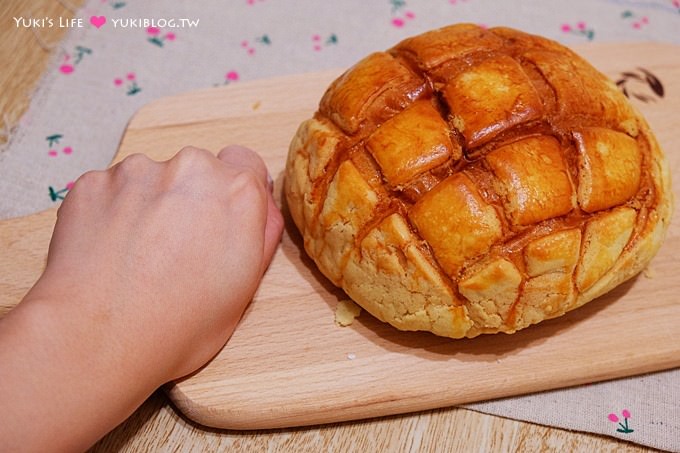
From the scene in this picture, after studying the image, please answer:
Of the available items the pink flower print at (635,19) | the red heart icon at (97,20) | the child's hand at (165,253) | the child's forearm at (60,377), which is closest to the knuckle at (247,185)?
the child's hand at (165,253)

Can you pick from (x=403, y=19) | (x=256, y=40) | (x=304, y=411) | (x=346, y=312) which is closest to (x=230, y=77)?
(x=256, y=40)

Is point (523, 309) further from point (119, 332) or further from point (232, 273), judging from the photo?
point (119, 332)

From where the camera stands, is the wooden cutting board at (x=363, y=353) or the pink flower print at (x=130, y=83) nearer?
the wooden cutting board at (x=363, y=353)

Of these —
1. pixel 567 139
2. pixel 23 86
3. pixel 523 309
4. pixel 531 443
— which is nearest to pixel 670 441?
pixel 531 443

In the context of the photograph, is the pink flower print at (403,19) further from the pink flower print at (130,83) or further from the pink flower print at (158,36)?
the pink flower print at (130,83)

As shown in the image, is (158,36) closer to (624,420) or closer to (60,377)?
(60,377)
